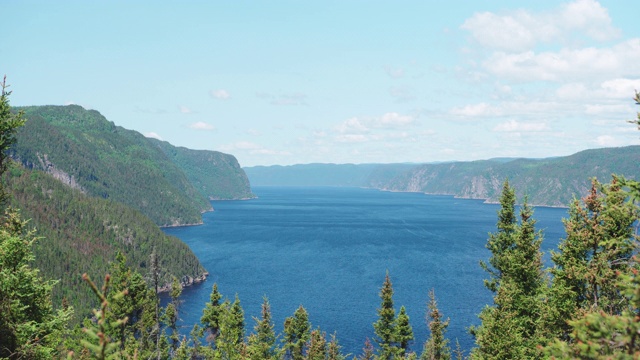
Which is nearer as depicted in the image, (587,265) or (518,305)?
(587,265)

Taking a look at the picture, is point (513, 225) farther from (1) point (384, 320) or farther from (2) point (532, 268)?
(1) point (384, 320)

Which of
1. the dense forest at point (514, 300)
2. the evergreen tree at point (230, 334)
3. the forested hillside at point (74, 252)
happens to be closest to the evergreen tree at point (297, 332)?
the dense forest at point (514, 300)

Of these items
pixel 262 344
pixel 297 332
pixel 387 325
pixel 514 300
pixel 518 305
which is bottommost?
pixel 297 332

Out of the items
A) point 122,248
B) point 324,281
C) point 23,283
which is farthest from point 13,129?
point 122,248

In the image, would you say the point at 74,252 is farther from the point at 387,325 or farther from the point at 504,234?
the point at 504,234

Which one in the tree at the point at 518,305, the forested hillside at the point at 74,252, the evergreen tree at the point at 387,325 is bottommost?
the forested hillside at the point at 74,252

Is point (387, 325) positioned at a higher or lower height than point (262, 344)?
higher

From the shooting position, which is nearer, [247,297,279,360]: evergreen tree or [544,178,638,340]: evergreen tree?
[544,178,638,340]: evergreen tree

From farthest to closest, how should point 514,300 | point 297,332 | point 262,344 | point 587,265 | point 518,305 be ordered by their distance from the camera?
point 297,332, point 262,344, point 514,300, point 518,305, point 587,265

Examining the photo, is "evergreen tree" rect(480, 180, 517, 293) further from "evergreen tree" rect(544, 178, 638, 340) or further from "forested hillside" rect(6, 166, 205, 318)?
"forested hillside" rect(6, 166, 205, 318)

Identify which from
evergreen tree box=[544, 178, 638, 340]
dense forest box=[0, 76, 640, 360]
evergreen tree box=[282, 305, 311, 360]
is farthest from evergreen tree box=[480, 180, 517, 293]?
evergreen tree box=[282, 305, 311, 360]

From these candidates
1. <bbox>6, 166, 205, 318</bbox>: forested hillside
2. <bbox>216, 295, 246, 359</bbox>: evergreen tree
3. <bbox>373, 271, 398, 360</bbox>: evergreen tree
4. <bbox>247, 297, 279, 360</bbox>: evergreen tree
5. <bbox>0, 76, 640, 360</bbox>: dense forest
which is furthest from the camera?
<bbox>6, 166, 205, 318</bbox>: forested hillside

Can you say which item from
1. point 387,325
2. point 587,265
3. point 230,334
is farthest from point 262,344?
point 587,265

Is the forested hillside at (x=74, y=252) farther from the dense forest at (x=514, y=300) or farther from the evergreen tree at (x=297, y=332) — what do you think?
the dense forest at (x=514, y=300)
